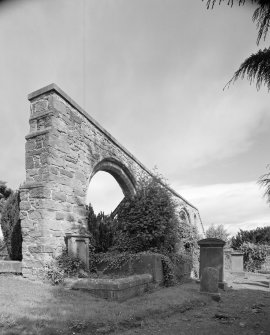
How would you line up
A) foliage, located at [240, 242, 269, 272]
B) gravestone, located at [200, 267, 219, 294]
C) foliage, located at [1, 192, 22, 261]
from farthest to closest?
foliage, located at [240, 242, 269, 272] → foliage, located at [1, 192, 22, 261] → gravestone, located at [200, 267, 219, 294]

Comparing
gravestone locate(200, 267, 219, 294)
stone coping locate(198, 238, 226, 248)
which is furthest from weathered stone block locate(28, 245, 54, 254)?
stone coping locate(198, 238, 226, 248)

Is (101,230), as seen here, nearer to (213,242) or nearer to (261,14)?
(213,242)

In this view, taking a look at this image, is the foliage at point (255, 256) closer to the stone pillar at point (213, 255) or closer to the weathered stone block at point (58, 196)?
the stone pillar at point (213, 255)

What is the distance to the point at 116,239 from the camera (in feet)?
32.0

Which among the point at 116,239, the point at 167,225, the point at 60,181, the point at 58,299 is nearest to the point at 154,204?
the point at 167,225

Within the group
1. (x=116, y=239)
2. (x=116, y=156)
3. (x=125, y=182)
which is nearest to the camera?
(x=116, y=239)

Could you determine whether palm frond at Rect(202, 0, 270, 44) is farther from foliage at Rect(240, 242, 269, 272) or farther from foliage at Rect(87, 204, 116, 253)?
foliage at Rect(240, 242, 269, 272)

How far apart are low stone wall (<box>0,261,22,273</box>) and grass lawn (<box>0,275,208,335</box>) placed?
25 centimetres

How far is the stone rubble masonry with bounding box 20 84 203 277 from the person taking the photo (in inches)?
300

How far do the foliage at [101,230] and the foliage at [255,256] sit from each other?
36.0 feet

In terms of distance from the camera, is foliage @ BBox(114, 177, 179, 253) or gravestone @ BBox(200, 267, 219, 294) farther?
foliage @ BBox(114, 177, 179, 253)

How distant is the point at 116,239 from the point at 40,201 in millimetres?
2942

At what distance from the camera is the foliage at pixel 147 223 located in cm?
971

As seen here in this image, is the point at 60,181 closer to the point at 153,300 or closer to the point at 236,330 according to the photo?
the point at 153,300
